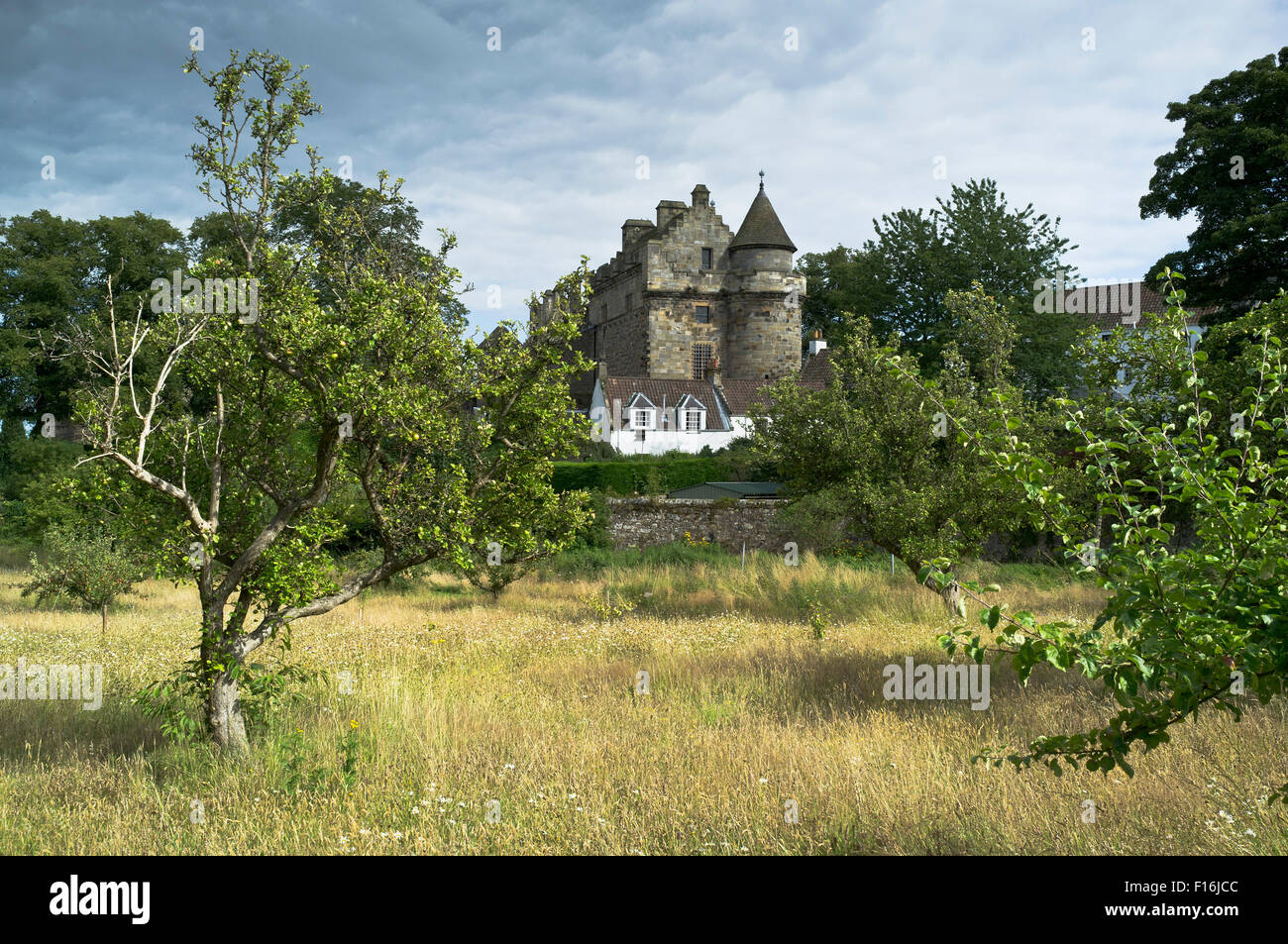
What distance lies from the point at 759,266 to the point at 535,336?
2001 inches

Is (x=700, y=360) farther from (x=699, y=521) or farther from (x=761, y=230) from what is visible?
(x=699, y=521)

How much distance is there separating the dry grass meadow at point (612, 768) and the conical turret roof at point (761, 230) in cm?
4762

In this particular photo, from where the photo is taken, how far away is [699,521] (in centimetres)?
3228

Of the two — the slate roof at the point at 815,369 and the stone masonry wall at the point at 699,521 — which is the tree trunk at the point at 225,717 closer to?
the stone masonry wall at the point at 699,521

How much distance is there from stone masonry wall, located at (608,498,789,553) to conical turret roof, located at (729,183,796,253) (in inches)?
1200

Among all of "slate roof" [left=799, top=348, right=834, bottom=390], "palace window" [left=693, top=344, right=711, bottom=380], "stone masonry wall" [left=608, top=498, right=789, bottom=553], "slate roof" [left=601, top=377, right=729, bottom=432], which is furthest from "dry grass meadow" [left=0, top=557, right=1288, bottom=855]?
"palace window" [left=693, top=344, right=711, bottom=380]

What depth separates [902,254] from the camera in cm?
4006

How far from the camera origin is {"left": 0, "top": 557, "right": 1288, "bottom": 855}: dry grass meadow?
5.74 meters

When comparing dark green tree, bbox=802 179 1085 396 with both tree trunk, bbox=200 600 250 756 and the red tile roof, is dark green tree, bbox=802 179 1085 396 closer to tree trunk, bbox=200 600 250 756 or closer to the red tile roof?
the red tile roof

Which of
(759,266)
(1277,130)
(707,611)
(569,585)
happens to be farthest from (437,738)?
(759,266)

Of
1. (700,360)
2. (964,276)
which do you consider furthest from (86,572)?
(700,360)

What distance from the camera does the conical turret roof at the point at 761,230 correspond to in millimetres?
57594

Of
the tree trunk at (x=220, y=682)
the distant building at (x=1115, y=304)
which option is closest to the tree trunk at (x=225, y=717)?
the tree trunk at (x=220, y=682)

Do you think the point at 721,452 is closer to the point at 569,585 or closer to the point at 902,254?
the point at 902,254
